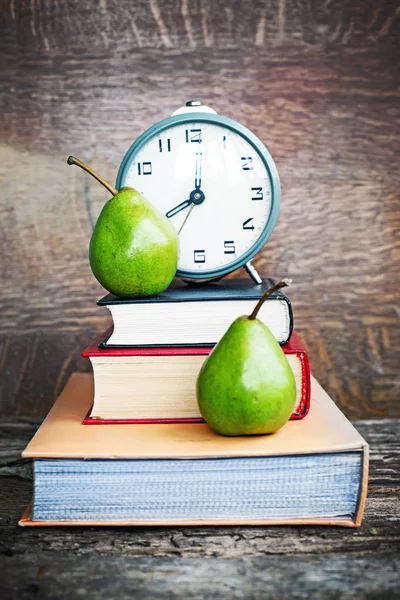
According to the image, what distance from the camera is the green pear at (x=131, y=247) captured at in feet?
3.43

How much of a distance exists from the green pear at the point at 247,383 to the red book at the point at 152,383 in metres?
0.09

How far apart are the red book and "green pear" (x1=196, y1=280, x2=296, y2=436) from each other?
0.09 m

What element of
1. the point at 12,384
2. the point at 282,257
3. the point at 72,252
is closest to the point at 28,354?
the point at 12,384

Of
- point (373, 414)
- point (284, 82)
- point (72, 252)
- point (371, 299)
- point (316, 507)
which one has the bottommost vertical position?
point (373, 414)

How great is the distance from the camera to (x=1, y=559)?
86 cm

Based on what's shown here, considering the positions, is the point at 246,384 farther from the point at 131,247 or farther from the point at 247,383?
the point at 131,247

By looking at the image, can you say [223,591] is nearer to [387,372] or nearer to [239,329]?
[239,329]

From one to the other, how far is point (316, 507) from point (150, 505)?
0.23m

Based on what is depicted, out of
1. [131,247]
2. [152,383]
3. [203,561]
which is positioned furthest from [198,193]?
→ [203,561]

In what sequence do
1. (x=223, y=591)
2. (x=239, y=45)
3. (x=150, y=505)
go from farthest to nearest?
(x=239, y=45) → (x=150, y=505) → (x=223, y=591)

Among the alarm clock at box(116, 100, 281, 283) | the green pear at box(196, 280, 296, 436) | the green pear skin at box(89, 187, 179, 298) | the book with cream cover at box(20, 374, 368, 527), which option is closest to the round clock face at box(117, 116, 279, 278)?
the alarm clock at box(116, 100, 281, 283)

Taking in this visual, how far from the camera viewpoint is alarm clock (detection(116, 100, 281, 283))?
1.22 meters

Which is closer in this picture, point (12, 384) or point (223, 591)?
point (223, 591)

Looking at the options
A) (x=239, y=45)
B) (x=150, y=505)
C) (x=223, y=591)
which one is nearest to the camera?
(x=223, y=591)
